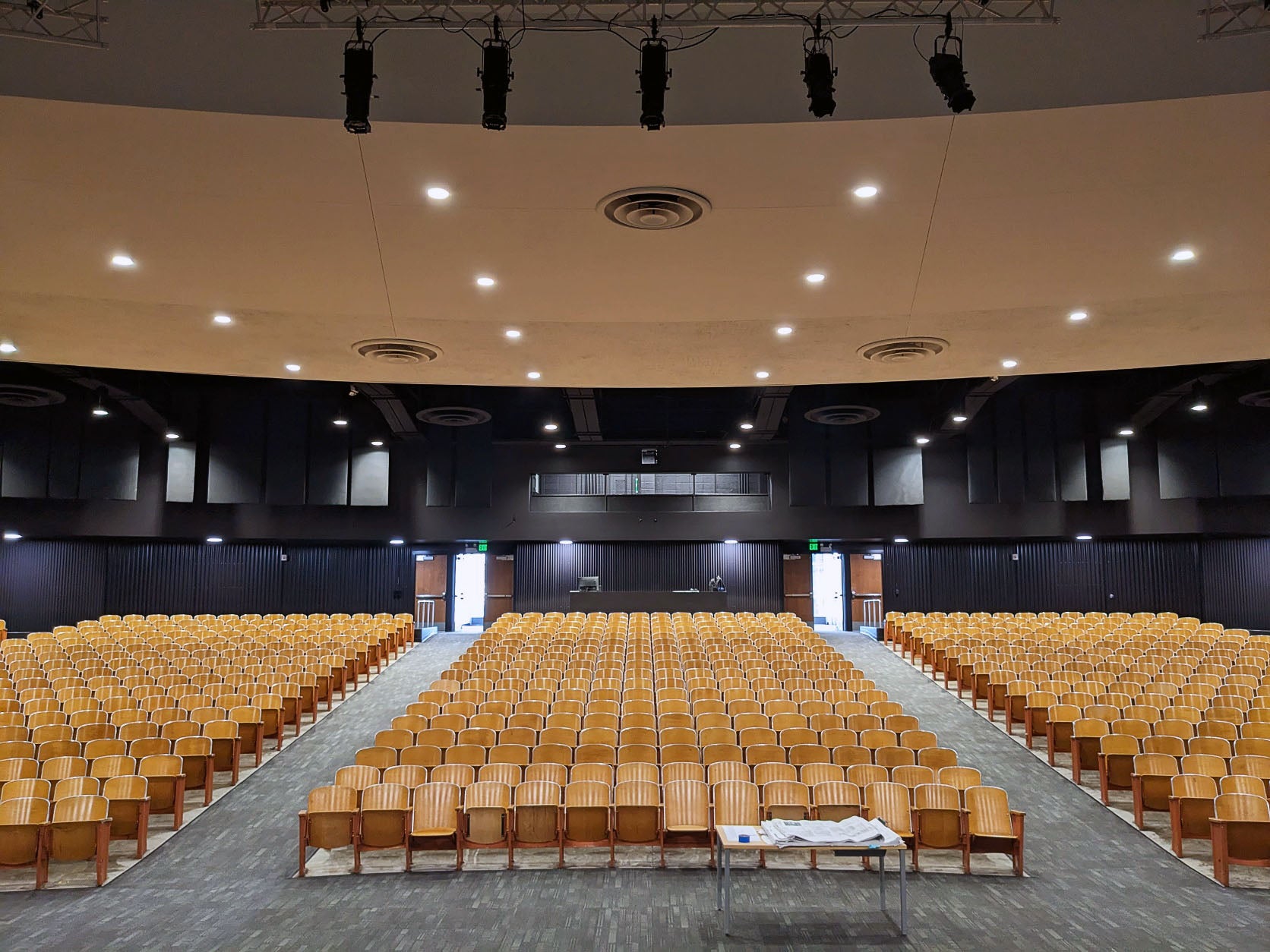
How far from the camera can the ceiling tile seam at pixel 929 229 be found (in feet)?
19.8

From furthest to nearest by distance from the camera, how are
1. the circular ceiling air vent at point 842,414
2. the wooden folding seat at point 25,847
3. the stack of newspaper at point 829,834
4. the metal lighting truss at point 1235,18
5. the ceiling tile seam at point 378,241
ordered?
the circular ceiling air vent at point 842,414 < the wooden folding seat at point 25,847 < the ceiling tile seam at point 378,241 < the stack of newspaper at point 829,834 < the metal lighting truss at point 1235,18

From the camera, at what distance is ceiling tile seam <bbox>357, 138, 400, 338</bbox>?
6.26 m

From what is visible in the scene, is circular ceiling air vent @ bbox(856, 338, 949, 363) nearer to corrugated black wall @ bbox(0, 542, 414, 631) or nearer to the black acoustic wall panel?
corrugated black wall @ bbox(0, 542, 414, 631)

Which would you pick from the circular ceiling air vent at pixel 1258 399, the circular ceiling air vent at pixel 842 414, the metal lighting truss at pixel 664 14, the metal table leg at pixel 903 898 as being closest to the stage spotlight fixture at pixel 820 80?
the metal lighting truss at pixel 664 14

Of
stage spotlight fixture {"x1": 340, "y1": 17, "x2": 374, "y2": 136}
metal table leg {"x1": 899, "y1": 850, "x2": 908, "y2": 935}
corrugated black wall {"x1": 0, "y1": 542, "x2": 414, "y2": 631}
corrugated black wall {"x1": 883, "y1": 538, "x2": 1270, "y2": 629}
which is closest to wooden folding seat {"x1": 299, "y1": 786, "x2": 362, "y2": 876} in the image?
metal table leg {"x1": 899, "y1": 850, "x2": 908, "y2": 935}

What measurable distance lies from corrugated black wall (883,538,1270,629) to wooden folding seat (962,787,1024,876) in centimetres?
1681

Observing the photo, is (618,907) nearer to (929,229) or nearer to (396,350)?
(929,229)

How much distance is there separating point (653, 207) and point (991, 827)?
A: 5.65m

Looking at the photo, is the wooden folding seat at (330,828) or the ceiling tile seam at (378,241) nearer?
the ceiling tile seam at (378,241)

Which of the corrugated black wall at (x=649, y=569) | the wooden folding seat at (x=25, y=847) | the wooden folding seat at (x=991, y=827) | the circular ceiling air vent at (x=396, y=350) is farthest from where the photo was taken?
the corrugated black wall at (x=649, y=569)

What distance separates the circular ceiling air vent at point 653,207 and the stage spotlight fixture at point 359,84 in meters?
2.26

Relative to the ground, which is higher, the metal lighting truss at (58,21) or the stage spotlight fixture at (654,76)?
the metal lighting truss at (58,21)

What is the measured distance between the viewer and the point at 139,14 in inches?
203

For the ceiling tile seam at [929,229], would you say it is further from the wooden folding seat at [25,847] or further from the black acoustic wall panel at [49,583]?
the black acoustic wall panel at [49,583]
